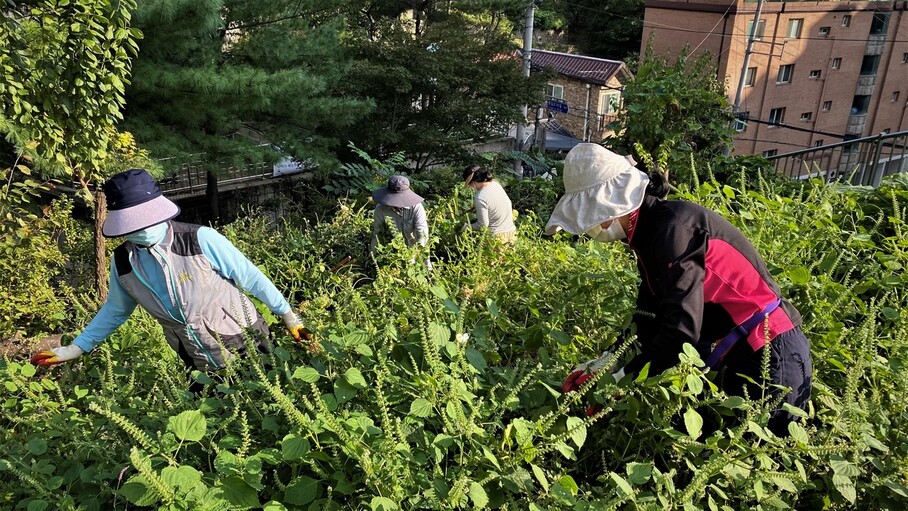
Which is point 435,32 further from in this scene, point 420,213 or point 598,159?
point 598,159

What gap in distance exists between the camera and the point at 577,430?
1.36 metres

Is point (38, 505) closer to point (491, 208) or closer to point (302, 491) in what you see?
point (302, 491)

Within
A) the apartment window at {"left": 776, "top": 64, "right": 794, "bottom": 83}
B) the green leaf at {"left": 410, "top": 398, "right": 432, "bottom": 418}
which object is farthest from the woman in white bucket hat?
the apartment window at {"left": 776, "top": 64, "right": 794, "bottom": 83}

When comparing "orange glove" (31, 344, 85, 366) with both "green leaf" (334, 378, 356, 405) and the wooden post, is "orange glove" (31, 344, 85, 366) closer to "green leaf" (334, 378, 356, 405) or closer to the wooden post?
"green leaf" (334, 378, 356, 405)

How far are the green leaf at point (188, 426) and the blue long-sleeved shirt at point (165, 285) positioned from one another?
1.14m

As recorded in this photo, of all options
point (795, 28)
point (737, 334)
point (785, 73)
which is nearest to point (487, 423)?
point (737, 334)

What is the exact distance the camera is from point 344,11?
13.3 metres

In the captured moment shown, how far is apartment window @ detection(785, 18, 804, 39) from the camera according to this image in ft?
70.7

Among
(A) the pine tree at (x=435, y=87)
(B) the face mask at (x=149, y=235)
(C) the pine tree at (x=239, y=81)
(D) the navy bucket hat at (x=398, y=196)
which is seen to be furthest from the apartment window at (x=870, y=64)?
(B) the face mask at (x=149, y=235)

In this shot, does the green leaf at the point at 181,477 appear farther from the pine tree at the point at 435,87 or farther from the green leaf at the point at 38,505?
the pine tree at the point at 435,87

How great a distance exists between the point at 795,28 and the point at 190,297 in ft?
82.1

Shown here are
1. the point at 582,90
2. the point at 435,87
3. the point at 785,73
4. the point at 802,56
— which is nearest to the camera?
the point at 435,87

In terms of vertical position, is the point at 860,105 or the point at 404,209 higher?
the point at 404,209

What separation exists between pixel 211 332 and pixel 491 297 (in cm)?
120
